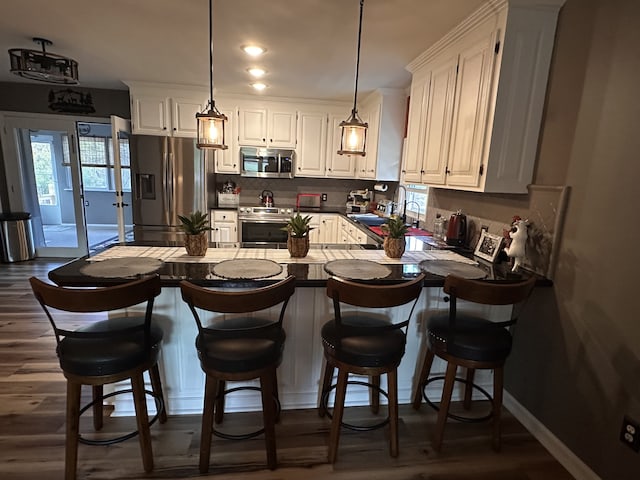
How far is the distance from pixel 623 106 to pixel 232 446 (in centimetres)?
250

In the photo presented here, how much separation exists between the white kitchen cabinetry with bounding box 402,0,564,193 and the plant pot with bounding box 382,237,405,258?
0.60 metres

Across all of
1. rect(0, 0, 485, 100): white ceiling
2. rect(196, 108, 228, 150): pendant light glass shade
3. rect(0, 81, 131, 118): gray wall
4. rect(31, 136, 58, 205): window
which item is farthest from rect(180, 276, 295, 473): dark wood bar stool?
rect(31, 136, 58, 205): window

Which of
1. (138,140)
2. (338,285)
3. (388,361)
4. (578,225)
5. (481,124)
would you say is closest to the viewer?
(338,285)

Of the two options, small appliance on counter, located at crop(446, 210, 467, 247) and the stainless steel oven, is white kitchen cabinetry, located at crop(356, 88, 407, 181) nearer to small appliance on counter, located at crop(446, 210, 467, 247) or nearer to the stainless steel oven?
the stainless steel oven

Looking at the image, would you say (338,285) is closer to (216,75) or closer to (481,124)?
(481,124)

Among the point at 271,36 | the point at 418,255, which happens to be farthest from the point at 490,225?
the point at 271,36

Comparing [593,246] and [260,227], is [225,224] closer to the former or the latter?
[260,227]

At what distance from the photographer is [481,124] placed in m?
2.14

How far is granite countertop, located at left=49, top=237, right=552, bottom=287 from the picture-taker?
166 centimetres

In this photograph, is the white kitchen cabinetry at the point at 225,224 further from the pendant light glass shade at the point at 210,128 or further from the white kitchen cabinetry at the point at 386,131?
the pendant light glass shade at the point at 210,128

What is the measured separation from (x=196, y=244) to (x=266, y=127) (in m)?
3.23

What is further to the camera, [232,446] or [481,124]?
[481,124]

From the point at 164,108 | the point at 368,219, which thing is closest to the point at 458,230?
the point at 368,219

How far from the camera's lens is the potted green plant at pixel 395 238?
83.7 inches
